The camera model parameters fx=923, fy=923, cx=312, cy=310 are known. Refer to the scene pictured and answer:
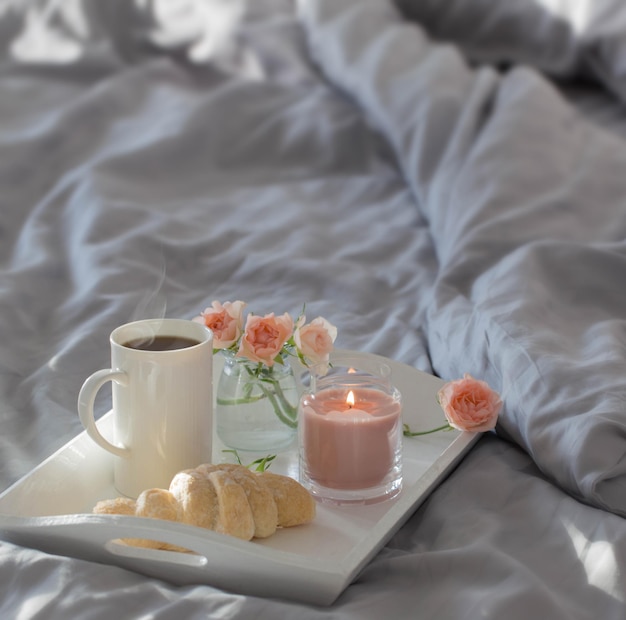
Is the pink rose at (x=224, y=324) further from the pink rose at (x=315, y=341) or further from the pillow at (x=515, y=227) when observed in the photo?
the pillow at (x=515, y=227)

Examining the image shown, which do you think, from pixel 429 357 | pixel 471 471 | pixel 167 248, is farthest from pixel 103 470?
pixel 167 248

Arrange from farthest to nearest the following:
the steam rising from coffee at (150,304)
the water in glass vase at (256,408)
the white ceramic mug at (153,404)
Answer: the steam rising from coffee at (150,304) < the water in glass vase at (256,408) < the white ceramic mug at (153,404)

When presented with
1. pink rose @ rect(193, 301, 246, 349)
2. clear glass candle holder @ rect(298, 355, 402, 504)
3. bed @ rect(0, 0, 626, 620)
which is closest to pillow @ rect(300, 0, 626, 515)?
bed @ rect(0, 0, 626, 620)

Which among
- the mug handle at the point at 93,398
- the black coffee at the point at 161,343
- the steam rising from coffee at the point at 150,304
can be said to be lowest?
the steam rising from coffee at the point at 150,304

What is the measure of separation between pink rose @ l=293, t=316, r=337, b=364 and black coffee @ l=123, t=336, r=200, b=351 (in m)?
0.08

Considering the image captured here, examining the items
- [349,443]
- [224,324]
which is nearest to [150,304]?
[224,324]

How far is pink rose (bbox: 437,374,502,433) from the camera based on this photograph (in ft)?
2.52

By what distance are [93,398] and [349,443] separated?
0.65ft

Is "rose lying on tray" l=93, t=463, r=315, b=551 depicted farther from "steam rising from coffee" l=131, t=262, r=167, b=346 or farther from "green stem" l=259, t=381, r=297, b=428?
"steam rising from coffee" l=131, t=262, r=167, b=346

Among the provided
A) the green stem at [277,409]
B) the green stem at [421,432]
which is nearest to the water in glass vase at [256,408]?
the green stem at [277,409]

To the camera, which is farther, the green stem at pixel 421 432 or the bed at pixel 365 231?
the green stem at pixel 421 432

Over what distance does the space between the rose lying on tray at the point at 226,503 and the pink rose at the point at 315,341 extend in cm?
12

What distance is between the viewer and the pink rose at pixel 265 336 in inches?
29.7

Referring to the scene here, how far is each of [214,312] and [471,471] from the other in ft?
0.83
